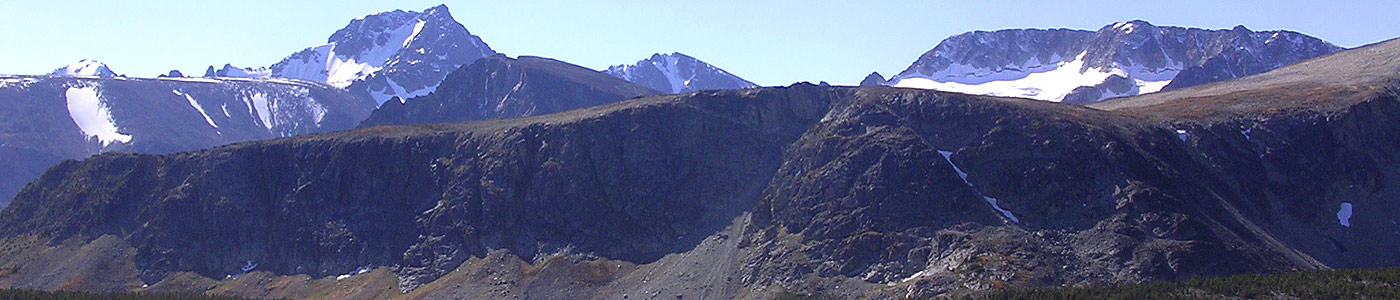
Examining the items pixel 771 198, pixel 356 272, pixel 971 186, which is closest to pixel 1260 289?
pixel 971 186

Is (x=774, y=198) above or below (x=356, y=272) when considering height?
above

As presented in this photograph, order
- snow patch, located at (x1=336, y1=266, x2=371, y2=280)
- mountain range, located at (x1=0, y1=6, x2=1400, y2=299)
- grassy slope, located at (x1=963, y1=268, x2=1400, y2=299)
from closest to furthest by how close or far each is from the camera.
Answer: grassy slope, located at (x1=963, y1=268, x2=1400, y2=299) < mountain range, located at (x1=0, y1=6, x2=1400, y2=299) < snow patch, located at (x1=336, y1=266, x2=371, y2=280)

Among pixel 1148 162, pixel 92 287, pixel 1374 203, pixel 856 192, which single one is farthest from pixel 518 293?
pixel 1374 203

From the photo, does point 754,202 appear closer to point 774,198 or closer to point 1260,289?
point 774,198

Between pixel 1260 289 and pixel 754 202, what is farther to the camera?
pixel 754 202

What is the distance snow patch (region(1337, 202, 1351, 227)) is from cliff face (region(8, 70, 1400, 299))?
0.28m

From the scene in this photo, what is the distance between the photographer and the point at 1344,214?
150375mm

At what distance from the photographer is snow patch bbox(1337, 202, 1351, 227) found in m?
148

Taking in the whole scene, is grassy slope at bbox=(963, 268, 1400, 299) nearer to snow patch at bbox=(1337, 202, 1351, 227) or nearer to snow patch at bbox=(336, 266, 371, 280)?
snow patch at bbox=(1337, 202, 1351, 227)

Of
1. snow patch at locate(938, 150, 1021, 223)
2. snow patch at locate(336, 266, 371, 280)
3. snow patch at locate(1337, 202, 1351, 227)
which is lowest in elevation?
snow patch at locate(336, 266, 371, 280)

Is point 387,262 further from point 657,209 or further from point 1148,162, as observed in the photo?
point 1148,162

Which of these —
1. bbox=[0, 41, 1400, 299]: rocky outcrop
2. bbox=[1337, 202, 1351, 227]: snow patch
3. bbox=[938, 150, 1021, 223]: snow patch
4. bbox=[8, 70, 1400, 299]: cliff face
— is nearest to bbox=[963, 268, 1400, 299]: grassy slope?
bbox=[8, 70, 1400, 299]: cliff face

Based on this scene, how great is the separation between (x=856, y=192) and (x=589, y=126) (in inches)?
1502

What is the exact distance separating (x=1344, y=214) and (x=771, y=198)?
6018 centimetres
